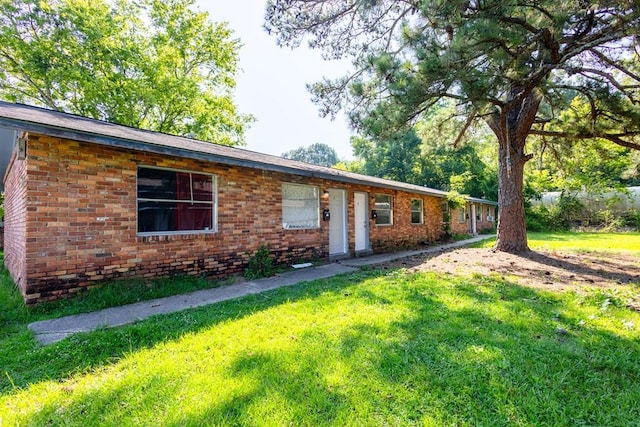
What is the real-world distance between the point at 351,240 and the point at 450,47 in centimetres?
574

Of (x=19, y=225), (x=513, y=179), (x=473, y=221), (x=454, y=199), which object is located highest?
(x=513, y=179)

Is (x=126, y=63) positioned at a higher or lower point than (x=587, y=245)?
A: higher

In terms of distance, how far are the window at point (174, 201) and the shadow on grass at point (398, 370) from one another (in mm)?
2142

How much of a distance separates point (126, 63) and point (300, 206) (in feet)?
52.7

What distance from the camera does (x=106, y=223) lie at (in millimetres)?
4438

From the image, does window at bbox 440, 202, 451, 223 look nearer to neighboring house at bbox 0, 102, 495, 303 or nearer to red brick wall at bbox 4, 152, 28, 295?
neighboring house at bbox 0, 102, 495, 303

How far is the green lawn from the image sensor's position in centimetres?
191

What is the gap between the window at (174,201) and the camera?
4.96m

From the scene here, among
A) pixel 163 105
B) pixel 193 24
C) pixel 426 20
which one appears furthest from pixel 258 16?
pixel 193 24

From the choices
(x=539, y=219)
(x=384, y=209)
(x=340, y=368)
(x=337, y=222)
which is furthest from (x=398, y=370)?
(x=539, y=219)

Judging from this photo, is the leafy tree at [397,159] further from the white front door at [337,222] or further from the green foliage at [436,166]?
the white front door at [337,222]

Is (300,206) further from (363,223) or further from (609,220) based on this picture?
(609,220)

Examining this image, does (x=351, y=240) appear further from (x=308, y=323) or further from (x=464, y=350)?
(x=464, y=350)

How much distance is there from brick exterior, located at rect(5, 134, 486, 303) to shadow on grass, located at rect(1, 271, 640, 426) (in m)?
1.64
